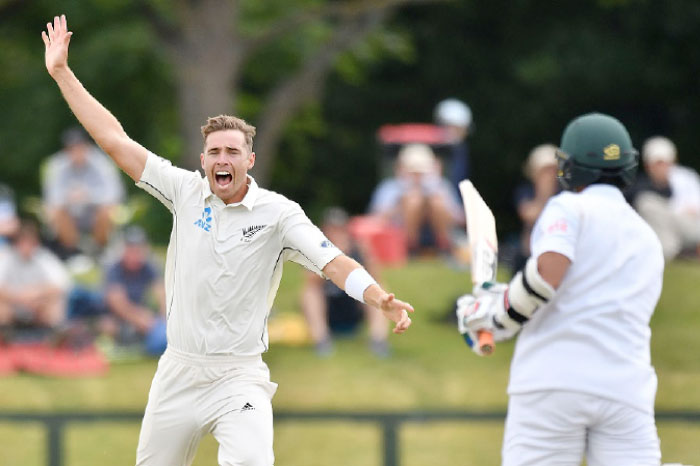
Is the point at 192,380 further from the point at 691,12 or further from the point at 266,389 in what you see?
the point at 691,12

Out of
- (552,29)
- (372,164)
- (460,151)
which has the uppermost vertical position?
(552,29)

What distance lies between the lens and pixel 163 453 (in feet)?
18.9

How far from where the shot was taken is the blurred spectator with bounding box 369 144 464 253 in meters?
13.7

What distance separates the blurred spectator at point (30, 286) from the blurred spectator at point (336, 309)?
2283 mm

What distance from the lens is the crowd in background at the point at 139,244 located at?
12.5m

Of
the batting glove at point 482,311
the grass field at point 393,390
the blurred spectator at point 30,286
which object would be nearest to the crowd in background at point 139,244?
the blurred spectator at point 30,286

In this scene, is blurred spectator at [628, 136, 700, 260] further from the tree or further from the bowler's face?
the bowler's face

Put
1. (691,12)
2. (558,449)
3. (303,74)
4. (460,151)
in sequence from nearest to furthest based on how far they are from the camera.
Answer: (558,449), (460,151), (303,74), (691,12)

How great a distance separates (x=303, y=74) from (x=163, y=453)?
54.2 feet

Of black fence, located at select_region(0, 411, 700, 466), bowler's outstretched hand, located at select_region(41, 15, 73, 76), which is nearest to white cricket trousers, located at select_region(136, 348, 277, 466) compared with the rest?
bowler's outstretched hand, located at select_region(41, 15, 73, 76)

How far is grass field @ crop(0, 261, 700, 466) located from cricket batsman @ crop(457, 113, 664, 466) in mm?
2296

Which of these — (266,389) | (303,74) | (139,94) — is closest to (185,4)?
(303,74)

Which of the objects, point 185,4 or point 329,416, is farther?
point 185,4

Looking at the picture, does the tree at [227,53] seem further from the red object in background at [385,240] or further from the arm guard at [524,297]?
the arm guard at [524,297]
